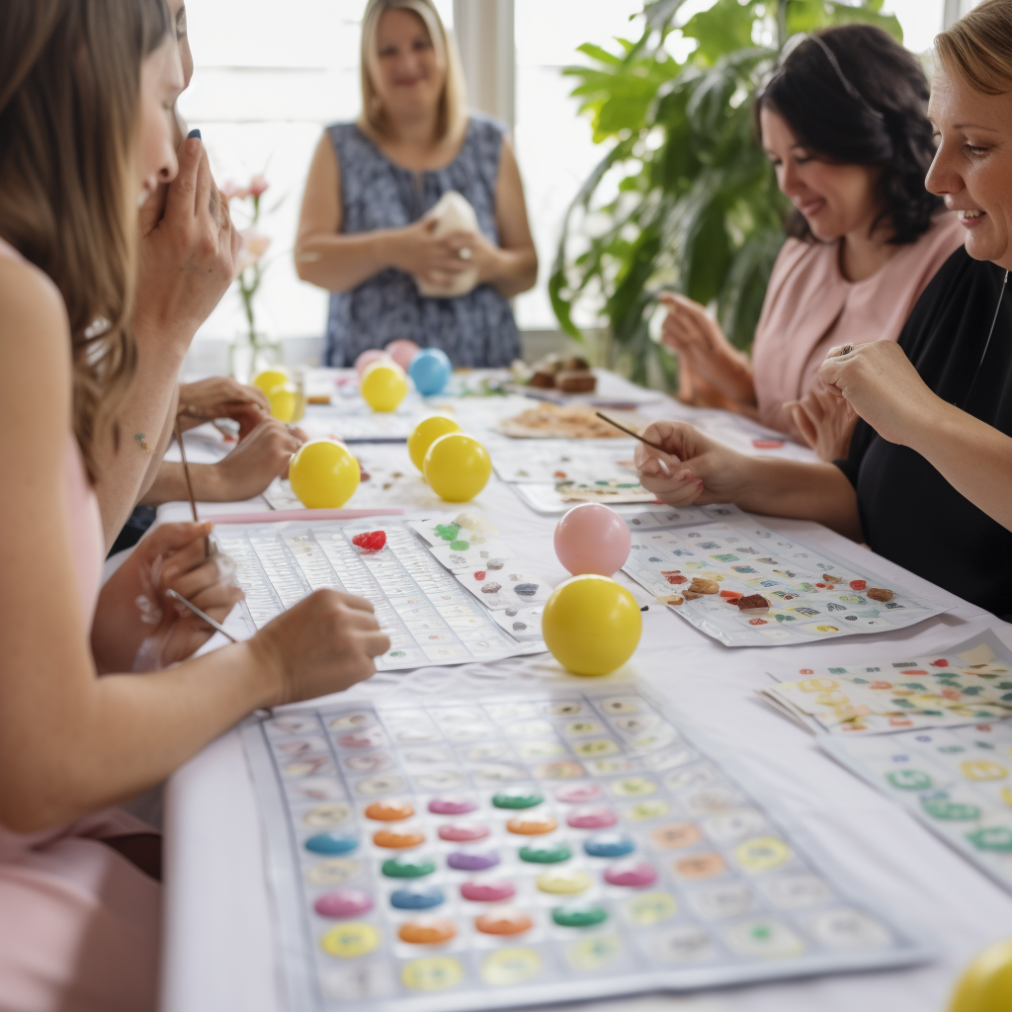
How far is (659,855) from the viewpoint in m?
0.63

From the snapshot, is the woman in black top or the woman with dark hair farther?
the woman with dark hair

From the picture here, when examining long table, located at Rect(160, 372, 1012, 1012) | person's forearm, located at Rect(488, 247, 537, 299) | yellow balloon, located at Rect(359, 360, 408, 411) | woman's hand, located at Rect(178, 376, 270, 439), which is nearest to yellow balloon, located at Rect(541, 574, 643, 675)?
long table, located at Rect(160, 372, 1012, 1012)

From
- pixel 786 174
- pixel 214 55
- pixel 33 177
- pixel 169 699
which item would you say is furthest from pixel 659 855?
pixel 214 55

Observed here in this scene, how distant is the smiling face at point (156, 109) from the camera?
0.74 meters

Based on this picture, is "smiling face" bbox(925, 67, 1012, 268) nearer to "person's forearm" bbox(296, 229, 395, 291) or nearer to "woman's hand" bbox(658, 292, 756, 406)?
"woman's hand" bbox(658, 292, 756, 406)

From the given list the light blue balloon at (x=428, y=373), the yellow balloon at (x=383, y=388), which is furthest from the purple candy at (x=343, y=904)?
the light blue balloon at (x=428, y=373)

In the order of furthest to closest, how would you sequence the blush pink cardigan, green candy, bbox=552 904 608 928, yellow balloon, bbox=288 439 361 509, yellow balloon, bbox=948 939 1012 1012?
the blush pink cardigan, yellow balloon, bbox=288 439 361 509, green candy, bbox=552 904 608 928, yellow balloon, bbox=948 939 1012 1012

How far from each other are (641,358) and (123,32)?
2586mm

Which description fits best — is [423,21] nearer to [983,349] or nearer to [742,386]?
[742,386]

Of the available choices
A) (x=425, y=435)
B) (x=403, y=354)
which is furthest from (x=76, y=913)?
(x=403, y=354)

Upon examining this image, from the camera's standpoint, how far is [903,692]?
0.86 m

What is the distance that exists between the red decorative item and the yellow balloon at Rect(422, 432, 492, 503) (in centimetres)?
21

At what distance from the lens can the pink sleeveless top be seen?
0.62m

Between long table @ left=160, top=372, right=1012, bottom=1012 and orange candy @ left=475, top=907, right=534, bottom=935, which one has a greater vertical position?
orange candy @ left=475, top=907, right=534, bottom=935
